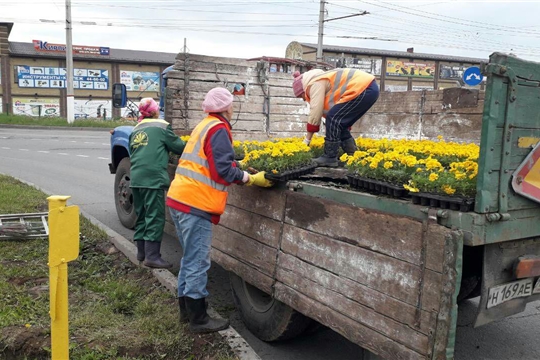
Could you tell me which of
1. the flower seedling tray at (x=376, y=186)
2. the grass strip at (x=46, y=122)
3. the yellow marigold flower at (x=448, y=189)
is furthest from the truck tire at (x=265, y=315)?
the grass strip at (x=46, y=122)

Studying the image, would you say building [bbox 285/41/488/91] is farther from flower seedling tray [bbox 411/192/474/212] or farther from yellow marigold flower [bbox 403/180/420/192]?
flower seedling tray [bbox 411/192/474/212]

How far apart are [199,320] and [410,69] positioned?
157 feet

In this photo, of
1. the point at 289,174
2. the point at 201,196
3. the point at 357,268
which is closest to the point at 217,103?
the point at 201,196

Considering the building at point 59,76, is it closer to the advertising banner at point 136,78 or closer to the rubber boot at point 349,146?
the advertising banner at point 136,78

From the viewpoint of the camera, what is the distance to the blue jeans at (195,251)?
3947 millimetres

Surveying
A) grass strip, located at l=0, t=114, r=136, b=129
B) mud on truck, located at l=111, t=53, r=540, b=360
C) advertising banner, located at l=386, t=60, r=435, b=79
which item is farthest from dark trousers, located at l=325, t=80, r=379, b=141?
advertising banner, located at l=386, t=60, r=435, b=79

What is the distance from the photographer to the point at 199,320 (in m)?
3.97

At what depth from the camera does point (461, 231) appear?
2.49m

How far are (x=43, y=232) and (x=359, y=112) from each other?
4019 millimetres

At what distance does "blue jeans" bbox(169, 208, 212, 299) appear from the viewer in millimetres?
3947

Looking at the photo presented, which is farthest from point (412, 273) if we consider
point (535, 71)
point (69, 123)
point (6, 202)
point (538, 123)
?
point (69, 123)

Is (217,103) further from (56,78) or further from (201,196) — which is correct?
(56,78)

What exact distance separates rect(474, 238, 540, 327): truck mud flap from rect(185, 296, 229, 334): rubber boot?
1.93 meters

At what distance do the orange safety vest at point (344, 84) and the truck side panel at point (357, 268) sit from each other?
139cm
